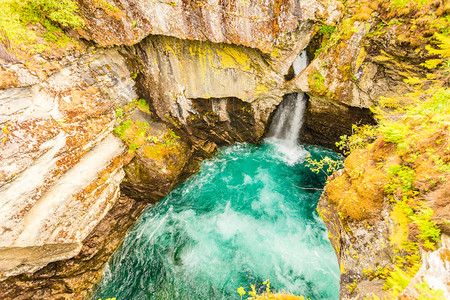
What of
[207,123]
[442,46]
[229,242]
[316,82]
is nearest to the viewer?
[442,46]

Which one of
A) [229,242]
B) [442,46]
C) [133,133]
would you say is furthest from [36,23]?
[442,46]

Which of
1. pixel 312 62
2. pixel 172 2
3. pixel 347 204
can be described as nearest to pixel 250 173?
pixel 312 62

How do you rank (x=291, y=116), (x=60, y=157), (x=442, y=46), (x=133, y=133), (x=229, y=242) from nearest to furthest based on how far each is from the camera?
(x=442, y=46) → (x=60, y=157) → (x=229, y=242) → (x=133, y=133) → (x=291, y=116)

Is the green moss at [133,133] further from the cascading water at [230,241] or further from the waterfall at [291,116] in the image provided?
the waterfall at [291,116]

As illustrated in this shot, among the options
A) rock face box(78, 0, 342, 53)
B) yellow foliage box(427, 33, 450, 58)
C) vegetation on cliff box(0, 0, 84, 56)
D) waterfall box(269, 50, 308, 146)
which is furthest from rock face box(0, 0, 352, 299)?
yellow foliage box(427, 33, 450, 58)

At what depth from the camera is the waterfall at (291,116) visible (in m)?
9.46

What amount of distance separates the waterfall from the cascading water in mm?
450

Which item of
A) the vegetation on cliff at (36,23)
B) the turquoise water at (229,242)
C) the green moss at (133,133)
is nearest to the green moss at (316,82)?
the turquoise water at (229,242)

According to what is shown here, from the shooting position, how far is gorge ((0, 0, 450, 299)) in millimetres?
3304

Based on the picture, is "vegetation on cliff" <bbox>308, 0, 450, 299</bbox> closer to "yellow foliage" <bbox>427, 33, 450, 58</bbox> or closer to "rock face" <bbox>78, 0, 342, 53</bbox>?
"yellow foliage" <bbox>427, 33, 450, 58</bbox>

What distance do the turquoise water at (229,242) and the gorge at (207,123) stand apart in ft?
0.38

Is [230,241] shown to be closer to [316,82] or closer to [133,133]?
[133,133]

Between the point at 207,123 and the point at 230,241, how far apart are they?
6564 mm

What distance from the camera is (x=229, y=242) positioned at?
8.30 m
